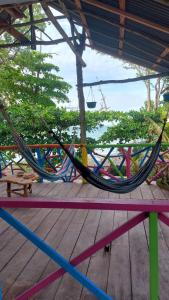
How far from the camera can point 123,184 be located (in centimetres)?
237

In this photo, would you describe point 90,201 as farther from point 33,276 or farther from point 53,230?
point 53,230

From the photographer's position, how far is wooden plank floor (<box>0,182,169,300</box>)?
149 centimetres

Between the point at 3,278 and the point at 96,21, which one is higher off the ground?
the point at 96,21

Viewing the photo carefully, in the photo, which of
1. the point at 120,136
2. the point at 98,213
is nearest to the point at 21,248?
the point at 98,213

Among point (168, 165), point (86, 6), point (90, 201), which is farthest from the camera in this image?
point (168, 165)

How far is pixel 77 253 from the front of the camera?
1.89 m

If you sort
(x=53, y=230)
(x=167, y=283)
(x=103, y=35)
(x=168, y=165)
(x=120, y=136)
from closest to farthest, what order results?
(x=167, y=283)
(x=53, y=230)
(x=168, y=165)
(x=103, y=35)
(x=120, y=136)

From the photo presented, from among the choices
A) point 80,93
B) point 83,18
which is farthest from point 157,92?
point 83,18

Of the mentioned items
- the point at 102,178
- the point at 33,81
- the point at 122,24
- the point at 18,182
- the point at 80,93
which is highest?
the point at 122,24

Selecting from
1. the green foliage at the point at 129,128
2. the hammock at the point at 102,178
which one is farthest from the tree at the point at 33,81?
the hammock at the point at 102,178

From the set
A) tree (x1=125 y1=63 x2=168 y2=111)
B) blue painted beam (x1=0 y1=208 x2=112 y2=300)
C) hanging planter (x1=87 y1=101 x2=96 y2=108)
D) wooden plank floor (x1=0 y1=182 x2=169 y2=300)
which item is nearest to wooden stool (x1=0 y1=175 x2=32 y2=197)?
Answer: wooden plank floor (x1=0 y1=182 x2=169 y2=300)

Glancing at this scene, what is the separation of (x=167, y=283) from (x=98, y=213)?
48.0 inches

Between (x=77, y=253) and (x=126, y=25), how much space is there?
2915mm

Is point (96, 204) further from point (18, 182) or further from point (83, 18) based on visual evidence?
point (83, 18)
